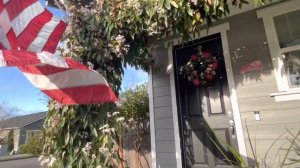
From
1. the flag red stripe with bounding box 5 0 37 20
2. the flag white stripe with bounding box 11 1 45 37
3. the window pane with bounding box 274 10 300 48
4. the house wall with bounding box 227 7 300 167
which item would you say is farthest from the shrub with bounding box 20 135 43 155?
the window pane with bounding box 274 10 300 48

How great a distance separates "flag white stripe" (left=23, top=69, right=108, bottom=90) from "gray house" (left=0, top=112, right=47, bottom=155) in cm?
2170

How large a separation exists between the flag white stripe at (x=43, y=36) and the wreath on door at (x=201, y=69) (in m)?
2.00

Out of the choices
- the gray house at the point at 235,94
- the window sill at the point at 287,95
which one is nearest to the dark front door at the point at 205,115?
the gray house at the point at 235,94

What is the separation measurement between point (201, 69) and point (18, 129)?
84.9 feet

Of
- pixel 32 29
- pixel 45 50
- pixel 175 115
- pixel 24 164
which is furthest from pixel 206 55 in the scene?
pixel 24 164

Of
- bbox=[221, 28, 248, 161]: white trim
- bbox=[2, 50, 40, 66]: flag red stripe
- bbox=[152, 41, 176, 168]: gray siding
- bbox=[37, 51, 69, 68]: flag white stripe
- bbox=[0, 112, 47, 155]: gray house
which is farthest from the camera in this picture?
bbox=[0, 112, 47, 155]: gray house

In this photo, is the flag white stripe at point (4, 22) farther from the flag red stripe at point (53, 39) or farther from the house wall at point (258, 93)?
the house wall at point (258, 93)

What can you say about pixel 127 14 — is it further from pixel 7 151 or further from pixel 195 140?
pixel 7 151

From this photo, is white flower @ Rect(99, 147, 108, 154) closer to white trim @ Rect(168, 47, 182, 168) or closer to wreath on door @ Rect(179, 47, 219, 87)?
white trim @ Rect(168, 47, 182, 168)

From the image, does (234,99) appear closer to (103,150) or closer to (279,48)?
(279,48)

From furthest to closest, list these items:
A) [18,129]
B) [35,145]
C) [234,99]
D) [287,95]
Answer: [18,129], [35,145], [234,99], [287,95]

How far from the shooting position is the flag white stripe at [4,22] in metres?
2.12

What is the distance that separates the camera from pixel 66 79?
2484 mm

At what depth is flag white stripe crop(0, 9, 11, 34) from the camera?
212 cm
